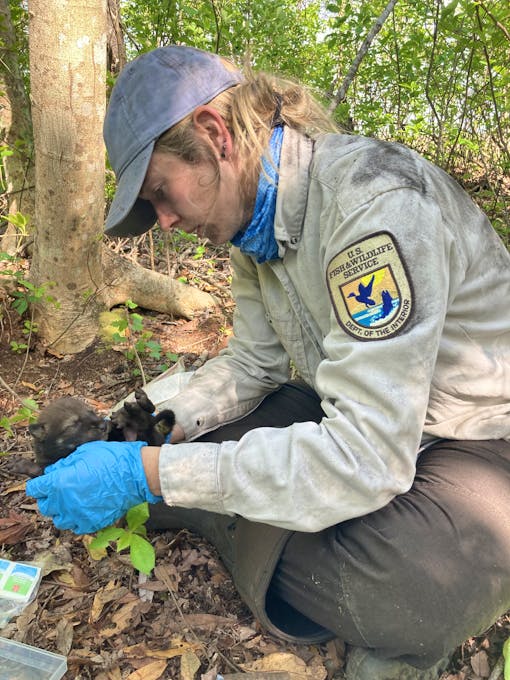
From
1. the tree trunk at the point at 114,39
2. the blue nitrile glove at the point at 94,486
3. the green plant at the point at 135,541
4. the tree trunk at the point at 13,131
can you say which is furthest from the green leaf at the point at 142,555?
the tree trunk at the point at 114,39

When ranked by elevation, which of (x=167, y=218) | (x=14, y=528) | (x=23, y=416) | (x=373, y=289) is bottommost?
(x=14, y=528)

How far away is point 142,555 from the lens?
175 centimetres

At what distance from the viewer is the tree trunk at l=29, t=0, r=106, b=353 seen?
3264mm

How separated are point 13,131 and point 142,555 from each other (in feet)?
13.2

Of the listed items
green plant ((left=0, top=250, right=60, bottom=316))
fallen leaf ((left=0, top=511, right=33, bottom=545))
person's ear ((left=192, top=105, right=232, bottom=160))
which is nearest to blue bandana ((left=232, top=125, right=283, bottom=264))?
person's ear ((left=192, top=105, right=232, bottom=160))

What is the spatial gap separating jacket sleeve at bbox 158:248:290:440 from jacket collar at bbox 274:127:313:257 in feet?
2.00

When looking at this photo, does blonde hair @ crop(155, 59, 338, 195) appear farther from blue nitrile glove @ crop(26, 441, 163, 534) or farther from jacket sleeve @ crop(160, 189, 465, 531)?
blue nitrile glove @ crop(26, 441, 163, 534)

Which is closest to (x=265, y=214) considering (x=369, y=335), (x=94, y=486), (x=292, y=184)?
(x=292, y=184)

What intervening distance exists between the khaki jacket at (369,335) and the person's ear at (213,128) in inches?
8.4

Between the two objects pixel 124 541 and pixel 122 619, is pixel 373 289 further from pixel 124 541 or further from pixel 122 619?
pixel 122 619

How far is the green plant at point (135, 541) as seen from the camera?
1.74 meters

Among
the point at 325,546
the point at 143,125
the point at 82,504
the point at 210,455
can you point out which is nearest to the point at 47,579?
the point at 82,504

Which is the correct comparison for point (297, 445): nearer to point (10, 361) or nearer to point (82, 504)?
point (82, 504)

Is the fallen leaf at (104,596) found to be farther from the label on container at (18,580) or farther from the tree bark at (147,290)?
the tree bark at (147,290)
